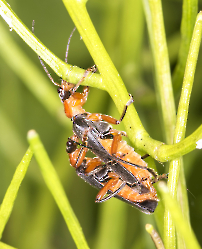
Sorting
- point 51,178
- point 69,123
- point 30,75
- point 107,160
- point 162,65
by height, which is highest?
point 30,75

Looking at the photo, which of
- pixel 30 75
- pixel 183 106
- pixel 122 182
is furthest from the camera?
pixel 30 75

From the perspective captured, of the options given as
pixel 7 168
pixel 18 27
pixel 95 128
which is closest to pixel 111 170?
pixel 95 128

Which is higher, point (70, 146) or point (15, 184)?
point (70, 146)

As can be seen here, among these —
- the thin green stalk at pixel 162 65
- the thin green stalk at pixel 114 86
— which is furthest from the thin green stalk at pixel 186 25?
the thin green stalk at pixel 114 86

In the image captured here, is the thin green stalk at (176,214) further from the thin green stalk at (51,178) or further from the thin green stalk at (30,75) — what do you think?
the thin green stalk at (30,75)

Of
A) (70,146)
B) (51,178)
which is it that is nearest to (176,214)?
(51,178)

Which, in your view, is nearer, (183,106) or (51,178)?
(51,178)

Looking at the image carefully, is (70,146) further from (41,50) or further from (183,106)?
(183,106)

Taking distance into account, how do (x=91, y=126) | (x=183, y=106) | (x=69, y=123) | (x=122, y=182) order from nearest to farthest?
(x=183, y=106) < (x=122, y=182) < (x=91, y=126) < (x=69, y=123)
